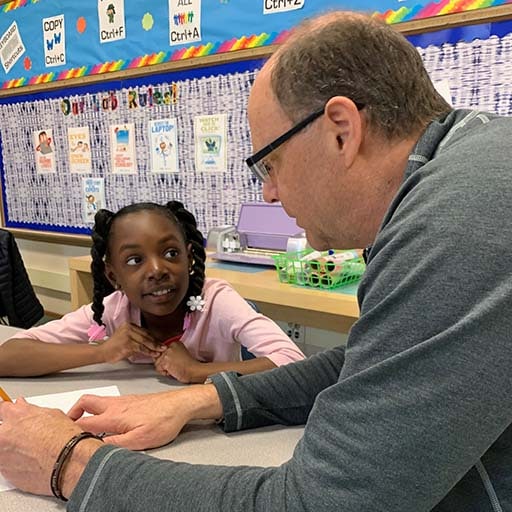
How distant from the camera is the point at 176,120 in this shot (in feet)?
8.37

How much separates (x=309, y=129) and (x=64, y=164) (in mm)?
2764

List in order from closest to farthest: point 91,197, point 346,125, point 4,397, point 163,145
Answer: point 346,125
point 4,397
point 163,145
point 91,197

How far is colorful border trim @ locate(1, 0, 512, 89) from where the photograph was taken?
176cm

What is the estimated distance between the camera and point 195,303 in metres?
1.23

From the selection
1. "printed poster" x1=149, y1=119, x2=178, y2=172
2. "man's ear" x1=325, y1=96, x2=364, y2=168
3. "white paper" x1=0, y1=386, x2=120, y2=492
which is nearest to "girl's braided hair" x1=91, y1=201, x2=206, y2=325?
"white paper" x1=0, y1=386, x2=120, y2=492

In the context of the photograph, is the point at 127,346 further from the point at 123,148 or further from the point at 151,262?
the point at 123,148

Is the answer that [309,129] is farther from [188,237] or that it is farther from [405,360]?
[188,237]

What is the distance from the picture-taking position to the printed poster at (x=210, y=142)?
2.42 metres

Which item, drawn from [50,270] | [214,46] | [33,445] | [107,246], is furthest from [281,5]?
[50,270]

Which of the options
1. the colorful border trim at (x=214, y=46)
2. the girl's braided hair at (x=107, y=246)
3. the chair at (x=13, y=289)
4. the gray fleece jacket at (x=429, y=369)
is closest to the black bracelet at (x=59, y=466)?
the gray fleece jacket at (x=429, y=369)

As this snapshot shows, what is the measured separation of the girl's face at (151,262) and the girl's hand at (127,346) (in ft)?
0.33

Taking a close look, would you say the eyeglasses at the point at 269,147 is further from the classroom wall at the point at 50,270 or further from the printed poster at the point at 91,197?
the classroom wall at the point at 50,270

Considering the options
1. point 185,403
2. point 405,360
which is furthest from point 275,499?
point 185,403

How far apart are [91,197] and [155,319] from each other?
1.88 metres
